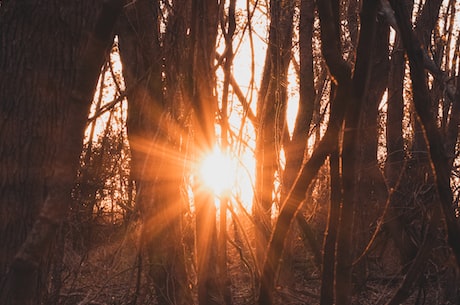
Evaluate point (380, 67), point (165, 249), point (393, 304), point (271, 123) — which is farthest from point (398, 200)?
point (393, 304)

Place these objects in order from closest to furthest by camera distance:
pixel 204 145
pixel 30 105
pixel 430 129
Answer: pixel 430 129
pixel 204 145
pixel 30 105

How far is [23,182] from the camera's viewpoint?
2877mm

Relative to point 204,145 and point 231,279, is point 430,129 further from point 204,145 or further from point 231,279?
point 231,279

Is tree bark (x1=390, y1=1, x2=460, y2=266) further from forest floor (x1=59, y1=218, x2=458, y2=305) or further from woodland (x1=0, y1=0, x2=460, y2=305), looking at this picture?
forest floor (x1=59, y1=218, x2=458, y2=305)

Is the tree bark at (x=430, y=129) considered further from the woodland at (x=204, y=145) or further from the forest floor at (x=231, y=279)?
the forest floor at (x=231, y=279)

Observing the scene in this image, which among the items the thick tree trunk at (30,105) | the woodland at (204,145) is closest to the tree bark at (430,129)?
the woodland at (204,145)

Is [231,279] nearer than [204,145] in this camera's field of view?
No

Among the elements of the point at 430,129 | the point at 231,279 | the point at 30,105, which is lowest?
the point at 231,279

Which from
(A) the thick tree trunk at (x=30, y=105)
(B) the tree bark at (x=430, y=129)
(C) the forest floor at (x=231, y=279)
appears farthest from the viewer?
(C) the forest floor at (x=231, y=279)

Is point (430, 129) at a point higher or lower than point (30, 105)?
lower

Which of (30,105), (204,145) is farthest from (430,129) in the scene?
(30,105)

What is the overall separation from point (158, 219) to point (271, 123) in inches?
149

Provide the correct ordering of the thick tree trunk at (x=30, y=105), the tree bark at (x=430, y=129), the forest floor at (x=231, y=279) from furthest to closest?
the forest floor at (x=231, y=279) → the thick tree trunk at (x=30, y=105) → the tree bark at (x=430, y=129)

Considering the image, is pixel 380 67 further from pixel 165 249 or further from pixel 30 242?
pixel 30 242
